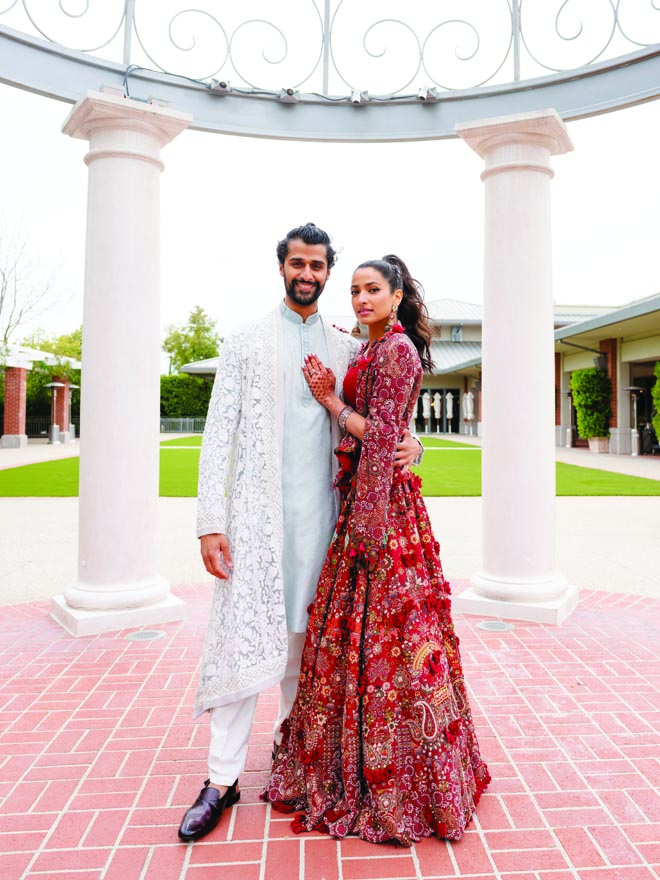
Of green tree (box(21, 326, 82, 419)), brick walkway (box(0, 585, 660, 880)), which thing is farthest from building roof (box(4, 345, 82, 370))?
brick walkway (box(0, 585, 660, 880))

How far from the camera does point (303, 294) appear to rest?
2537 millimetres

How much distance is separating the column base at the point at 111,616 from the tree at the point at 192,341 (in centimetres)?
5161

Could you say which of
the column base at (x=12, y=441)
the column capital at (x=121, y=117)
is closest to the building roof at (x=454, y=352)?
the column base at (x=12, y=441)

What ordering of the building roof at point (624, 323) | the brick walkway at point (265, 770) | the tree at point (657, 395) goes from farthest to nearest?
the tree at point (657, 395), the building roof at point (624, 323), the brick walkway at point (265, 770)

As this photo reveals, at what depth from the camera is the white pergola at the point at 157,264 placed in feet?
14.8

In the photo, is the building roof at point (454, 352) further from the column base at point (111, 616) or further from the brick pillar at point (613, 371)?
the column base at point (111, 616)

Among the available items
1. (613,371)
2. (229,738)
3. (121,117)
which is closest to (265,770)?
(229,738)

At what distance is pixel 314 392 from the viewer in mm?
2490

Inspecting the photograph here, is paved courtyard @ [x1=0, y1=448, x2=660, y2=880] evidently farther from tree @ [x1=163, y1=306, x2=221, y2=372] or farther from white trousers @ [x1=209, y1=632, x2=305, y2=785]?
tree @ [x1=163, y1=306, x2=221, y2=372]

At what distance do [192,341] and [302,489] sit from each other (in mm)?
54885

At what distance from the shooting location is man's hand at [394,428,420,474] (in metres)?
2.38

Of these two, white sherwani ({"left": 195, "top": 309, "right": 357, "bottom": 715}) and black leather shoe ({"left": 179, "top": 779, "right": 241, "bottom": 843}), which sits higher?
white sherwani ({"left": 195, "top": 309, "right": 357, "bottom": 715})

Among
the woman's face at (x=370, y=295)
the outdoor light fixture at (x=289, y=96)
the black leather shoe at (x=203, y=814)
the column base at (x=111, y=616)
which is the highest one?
the outdoor light fixture at (x=289, y=96)

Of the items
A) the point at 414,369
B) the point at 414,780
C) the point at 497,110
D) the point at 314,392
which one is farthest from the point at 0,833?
the point at 497,110
